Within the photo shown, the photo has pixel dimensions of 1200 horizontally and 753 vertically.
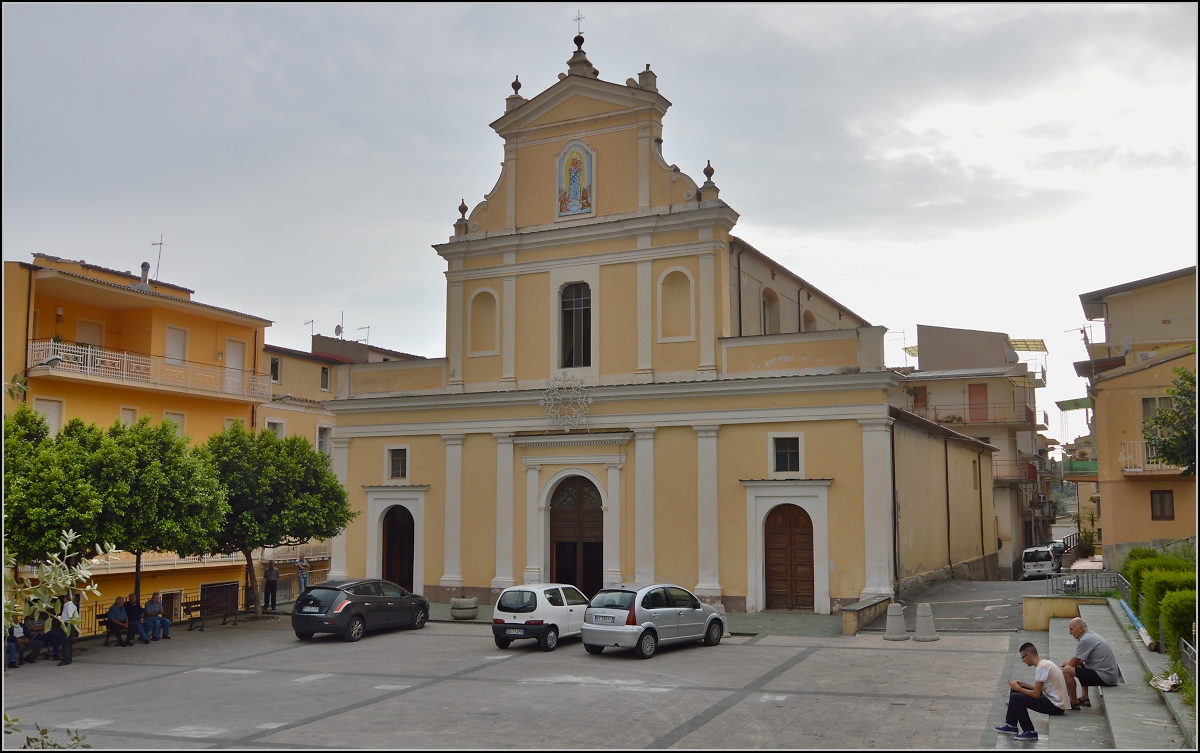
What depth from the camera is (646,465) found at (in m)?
27.1

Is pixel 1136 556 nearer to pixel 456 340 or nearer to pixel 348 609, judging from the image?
pixel 348 609

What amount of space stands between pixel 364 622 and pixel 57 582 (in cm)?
1653

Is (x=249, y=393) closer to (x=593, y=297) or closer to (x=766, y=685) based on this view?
(x=593, y=297)

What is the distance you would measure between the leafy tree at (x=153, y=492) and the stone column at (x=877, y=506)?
1529 cm

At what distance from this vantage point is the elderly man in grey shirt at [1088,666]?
12742 millimetres

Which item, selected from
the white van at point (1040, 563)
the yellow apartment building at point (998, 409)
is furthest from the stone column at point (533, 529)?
the yellow apartment building at point (998, 409)

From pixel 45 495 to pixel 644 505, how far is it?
13.9 metres

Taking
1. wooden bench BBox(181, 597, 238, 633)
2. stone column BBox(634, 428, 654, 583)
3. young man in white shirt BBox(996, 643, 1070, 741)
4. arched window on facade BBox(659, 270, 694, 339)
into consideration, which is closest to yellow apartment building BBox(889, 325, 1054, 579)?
arched window on facade BBox(659, 270, 694, 339)

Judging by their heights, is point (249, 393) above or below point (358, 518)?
above

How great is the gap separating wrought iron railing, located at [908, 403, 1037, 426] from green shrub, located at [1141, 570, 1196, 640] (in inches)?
1528

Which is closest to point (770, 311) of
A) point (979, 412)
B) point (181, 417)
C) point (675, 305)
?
point (675, 305)

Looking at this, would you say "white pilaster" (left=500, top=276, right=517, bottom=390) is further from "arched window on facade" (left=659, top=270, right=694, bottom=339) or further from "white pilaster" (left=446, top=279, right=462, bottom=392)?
"arched window on facade" (left=659, top=270, right=694, bottom=339)

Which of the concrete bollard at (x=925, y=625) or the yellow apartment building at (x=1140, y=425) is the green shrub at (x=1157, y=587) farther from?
the yellow apartment building at (x=1140, y=425)

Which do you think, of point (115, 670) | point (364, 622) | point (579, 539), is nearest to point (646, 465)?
point (579, 539)
